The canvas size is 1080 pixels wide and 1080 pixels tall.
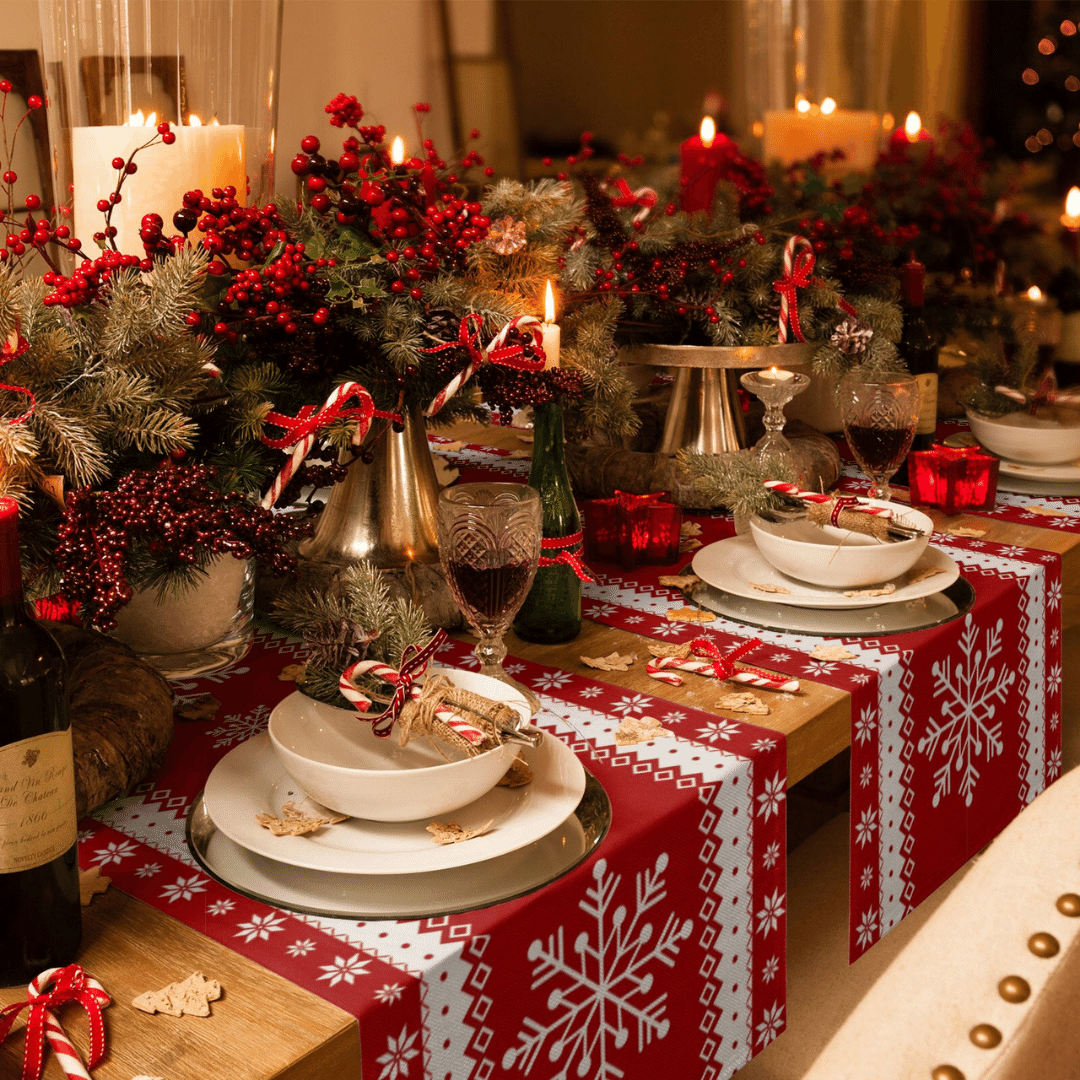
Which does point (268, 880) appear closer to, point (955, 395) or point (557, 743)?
point (557, 743)

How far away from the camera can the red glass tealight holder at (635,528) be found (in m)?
1.33

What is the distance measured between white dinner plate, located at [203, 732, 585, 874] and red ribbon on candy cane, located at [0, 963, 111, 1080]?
0.13 meters

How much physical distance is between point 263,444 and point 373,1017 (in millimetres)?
492

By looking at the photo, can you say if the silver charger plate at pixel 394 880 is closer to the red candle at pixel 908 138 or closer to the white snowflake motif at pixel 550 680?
the white snowflake motif at pixel 550 680

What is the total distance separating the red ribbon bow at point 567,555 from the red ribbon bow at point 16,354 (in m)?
0.45

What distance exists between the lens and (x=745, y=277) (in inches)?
62.6

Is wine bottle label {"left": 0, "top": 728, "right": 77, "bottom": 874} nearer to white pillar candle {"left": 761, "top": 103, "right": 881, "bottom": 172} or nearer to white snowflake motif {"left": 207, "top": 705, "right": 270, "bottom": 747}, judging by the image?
white snowflake motif {"left": 207, "top": 705, "right": 270, "bottom": 747}

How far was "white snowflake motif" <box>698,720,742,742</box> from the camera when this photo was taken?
942mm

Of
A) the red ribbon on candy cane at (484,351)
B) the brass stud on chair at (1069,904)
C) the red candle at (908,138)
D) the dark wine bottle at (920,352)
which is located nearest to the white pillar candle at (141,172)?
the red ribbon on candy cane at (484,351)

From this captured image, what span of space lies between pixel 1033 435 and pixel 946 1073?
1341 mm

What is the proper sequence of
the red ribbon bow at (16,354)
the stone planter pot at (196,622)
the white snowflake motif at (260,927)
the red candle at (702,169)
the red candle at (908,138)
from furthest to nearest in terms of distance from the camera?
the red candle at (908,138) < the red candle at (702,169) < the stone planter pot at (196,622) < the red ribbon bow at (16,354) < the white snowflake motif at (260,927)

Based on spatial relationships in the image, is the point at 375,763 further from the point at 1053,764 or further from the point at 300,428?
the point at 1053,764

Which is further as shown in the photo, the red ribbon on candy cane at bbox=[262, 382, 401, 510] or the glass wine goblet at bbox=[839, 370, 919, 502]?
the glass wine goblet at bbox=[839, 370, 919, 502]

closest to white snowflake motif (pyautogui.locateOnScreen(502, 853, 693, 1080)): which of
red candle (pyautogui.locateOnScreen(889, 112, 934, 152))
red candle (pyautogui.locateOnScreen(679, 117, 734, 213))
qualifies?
red candle (pyautogui.locateOnScreen(679, 117, 734, 213))
